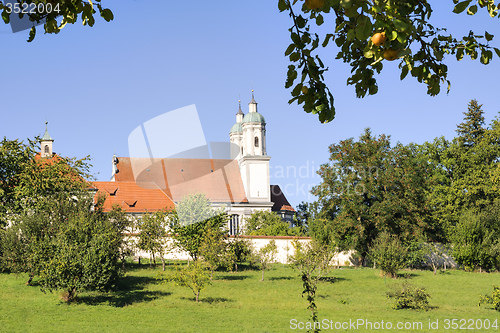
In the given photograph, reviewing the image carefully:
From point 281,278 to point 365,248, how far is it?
1310 centimetres

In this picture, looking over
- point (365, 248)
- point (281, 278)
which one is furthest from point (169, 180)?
point (281, 278)

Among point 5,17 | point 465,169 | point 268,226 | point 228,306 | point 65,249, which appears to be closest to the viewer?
point 5,17

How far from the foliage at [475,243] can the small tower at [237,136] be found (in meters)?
47.0

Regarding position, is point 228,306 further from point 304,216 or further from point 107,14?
point 304,216

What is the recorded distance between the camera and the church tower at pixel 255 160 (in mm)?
77875

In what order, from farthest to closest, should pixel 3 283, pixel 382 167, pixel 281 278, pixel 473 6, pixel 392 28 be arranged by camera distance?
pixel 382 167 → pixel 281 278 → pixel 3 283 → pixel 473 6 → pixel 392 28

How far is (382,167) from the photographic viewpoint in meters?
45.3

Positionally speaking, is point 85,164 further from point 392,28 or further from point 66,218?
point 392,28

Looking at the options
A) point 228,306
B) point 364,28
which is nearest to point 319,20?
point 364,28

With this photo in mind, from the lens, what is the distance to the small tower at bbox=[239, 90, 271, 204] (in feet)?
255

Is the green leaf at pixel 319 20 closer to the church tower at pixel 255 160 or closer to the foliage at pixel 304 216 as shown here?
the foliage at pixel 304 216

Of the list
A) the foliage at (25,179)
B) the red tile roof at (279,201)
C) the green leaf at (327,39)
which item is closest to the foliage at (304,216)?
the red tile roof at (279,201)

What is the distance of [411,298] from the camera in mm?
25469

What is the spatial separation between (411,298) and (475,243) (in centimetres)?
1772
